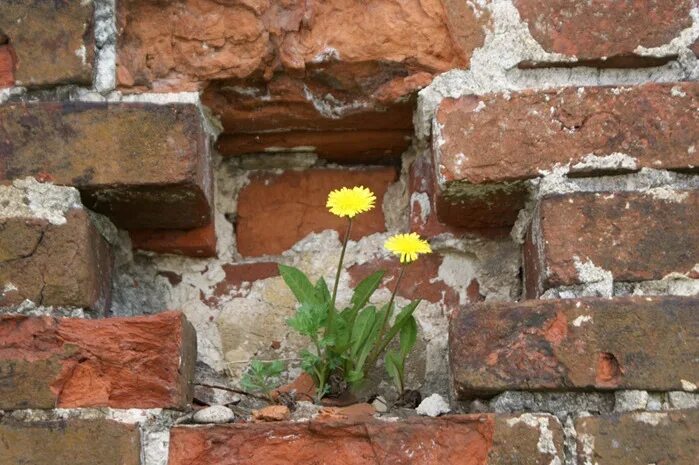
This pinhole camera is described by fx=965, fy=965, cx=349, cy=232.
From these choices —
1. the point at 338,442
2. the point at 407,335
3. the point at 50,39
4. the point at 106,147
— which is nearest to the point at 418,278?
the point at 407,335

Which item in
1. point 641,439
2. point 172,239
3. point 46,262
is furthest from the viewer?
point 172,239

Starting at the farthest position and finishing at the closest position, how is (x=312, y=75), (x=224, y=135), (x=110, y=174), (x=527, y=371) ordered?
(x=224, y=135)
(x=312, y=75)
(x=110, y=174)
(x=527, y=371)

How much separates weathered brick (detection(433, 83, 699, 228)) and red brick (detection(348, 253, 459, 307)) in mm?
183

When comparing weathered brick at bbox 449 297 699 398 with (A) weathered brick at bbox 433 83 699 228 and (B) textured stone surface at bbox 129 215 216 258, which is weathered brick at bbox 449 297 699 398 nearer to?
(A) weathered brick at bbox 433 83 699 228

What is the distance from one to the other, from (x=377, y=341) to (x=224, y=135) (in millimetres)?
399

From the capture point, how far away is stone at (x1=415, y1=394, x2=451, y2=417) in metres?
1.20

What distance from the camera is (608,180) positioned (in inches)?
48.1

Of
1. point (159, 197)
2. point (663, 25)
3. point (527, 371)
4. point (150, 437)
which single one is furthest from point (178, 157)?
point (663, 25)

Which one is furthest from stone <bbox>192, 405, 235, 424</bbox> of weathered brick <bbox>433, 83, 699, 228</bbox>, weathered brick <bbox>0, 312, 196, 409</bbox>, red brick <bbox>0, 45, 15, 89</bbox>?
red brick <bbox>0, 45, 15, 89</bbox>

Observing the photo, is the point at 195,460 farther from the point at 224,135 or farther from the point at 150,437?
the point at 224,135

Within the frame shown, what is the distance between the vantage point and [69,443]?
1.12m

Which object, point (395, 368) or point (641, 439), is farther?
point (395, 368)

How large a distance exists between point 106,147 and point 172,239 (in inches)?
8.1

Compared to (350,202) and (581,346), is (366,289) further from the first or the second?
(581,346)
